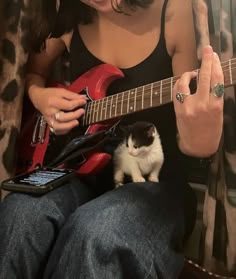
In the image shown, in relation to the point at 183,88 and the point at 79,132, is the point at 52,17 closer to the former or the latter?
the point at 79,132

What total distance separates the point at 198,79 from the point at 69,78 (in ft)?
1.67

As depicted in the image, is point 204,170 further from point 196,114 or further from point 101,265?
point 101,265

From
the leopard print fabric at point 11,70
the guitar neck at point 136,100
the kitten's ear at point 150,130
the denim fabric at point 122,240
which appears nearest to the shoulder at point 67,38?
the leopard print fabric at point 11,70

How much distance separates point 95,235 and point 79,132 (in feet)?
1.15

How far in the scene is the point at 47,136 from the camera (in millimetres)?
995

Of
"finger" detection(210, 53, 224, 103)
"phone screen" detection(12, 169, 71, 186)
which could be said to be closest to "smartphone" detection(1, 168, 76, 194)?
"phone screen" detection(12, 169, 71, 186)

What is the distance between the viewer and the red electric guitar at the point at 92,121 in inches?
31.7

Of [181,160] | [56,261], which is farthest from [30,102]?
[56,261]

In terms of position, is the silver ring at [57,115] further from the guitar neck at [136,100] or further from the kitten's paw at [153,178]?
the kitten's paw at [153,178]

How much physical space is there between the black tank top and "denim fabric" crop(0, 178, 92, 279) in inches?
10.7

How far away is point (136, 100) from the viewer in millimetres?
825

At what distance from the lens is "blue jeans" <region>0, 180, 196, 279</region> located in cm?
64

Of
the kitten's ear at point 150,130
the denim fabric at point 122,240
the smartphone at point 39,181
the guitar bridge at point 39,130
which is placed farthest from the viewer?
the guitar bridge at point 39,130

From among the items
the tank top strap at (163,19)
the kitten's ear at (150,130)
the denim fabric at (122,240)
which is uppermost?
the tank top strap at (163,19)
